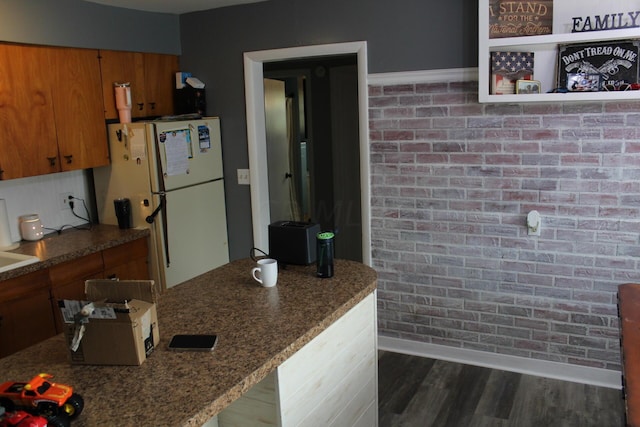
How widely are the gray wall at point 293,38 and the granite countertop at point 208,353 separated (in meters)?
1.60

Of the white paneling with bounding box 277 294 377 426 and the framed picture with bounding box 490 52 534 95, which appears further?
the framed picture with bounding box 490 52 534 95

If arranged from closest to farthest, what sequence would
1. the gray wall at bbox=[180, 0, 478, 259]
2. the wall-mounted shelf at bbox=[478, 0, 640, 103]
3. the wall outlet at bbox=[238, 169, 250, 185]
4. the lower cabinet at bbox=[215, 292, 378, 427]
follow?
the lower cabinet at bbox=[215, 292, 378, 427], the wall-mounted shelf at bbox=[478, 0, 640, 103], the gray wall at bbox=[180, 0, 478, 259], the wall outlet at bbox=[238, 169, 250, 185]

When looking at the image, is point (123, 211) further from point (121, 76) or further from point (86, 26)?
point (86, 26)

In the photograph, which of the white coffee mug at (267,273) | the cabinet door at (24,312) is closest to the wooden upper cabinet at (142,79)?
the cabinet door at (24,312)

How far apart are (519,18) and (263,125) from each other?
1.97 m

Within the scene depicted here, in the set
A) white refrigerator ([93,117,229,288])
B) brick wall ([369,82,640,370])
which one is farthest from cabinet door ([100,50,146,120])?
brick wall ([369,82,640,370])

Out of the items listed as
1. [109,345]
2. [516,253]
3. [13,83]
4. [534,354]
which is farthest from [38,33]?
[534,354]

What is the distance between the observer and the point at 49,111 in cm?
339

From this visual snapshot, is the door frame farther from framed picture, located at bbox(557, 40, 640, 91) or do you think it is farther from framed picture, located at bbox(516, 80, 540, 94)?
framed picture, located at bbox(557, 40, 640, 91)

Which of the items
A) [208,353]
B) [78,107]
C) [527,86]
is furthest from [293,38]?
[208,353]

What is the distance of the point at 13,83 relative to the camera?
3.17 meters

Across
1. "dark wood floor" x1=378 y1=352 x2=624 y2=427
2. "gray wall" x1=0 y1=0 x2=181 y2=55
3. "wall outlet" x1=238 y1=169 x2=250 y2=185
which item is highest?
"gray wall" x1=0 y1=0 x2=181 y2=55

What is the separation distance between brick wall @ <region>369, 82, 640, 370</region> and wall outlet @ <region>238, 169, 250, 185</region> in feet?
3.46

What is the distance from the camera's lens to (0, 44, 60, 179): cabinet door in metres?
3.14
